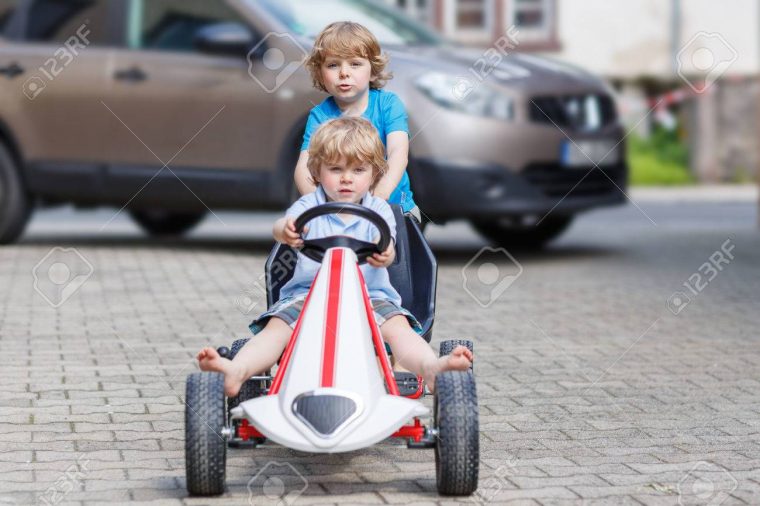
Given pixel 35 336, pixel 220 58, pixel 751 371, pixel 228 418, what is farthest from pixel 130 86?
pixel 228 418

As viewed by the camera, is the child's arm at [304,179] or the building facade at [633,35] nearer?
the child's arm at [304,179]

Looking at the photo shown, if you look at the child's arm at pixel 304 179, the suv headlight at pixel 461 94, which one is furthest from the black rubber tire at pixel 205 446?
the suv headlight at pixel 461 94

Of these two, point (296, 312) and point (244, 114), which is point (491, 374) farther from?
point (244, 114)

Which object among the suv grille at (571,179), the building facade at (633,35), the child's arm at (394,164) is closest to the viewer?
the child's arm at (394,164)

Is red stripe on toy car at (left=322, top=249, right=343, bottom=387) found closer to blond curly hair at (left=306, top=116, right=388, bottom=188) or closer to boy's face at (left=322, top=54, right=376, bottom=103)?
blond curly hair at (left=306, top=116, right=388, bottom=188)

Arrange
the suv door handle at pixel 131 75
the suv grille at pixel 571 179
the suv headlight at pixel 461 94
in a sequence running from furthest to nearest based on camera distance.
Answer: the suv door handle at pixel 131 75 < the suv grille at pixel 571 179 < the suv headlight at pixel 461 94

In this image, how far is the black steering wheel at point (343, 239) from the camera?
4602 millimetres

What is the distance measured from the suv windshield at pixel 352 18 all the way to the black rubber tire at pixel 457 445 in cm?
585

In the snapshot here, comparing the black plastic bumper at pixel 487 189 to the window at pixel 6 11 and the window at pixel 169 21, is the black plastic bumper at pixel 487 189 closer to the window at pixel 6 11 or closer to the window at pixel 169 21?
the window at pixel 169 21

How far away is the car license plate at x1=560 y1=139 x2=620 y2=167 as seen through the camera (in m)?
10.1

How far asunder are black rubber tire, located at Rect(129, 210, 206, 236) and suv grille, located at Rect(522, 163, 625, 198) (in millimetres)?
3413

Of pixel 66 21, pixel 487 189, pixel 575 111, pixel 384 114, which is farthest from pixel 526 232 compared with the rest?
pixel 384 114

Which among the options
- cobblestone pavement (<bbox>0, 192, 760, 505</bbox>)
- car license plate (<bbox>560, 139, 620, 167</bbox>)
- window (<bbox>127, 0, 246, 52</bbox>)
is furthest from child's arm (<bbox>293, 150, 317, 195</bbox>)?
window (<bbox>127, 0, 246, 52</bbox>)

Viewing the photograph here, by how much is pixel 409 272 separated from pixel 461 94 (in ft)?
15.5
